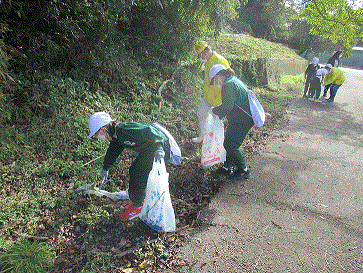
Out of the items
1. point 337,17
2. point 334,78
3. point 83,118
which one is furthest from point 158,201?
point 337,17

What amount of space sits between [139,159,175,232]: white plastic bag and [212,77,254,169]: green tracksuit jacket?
1417 mm

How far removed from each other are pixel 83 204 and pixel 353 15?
521 inches

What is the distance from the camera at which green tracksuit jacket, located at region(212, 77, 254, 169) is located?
3.67 meters

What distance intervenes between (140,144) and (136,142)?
6 centimetres

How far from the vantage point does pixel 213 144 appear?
4156mm

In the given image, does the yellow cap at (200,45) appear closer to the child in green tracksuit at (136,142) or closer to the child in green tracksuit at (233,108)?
the child in green tracksuit at (233,108)

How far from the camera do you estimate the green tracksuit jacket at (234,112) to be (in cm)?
367

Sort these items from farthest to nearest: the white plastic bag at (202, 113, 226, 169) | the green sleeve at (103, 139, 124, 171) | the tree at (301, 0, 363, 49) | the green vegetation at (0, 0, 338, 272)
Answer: the tree at (301, 0, 363, 49), the white plastic bag at (202, 113, 226, 169), the green sleeve at (103, 139, 124, 171), the green vegetation at (0, 0, 338, 272)

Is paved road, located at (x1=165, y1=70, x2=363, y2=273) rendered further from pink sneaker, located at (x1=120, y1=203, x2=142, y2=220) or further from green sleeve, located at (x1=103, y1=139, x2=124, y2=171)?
green sleeve, located at (x1=103, y1=139, x2=124, y2=171)

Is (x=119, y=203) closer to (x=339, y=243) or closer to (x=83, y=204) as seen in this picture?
(x=83, y=204)

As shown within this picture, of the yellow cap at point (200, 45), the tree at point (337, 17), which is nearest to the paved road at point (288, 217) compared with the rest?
the yellow cap at point (200, 45)

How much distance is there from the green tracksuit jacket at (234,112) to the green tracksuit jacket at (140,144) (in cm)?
113

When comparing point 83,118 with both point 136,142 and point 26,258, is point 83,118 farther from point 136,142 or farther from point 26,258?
point 26,258

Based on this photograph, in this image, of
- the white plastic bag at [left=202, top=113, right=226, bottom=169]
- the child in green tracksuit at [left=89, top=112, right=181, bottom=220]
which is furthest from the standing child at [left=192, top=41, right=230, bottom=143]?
the child in green tracksuit at [left=89, top=112, right=181, bottom=220]
